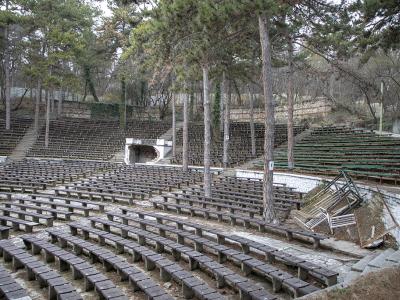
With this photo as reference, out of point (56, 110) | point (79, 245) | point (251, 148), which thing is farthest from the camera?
point (56, 110)

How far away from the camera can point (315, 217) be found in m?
10.8

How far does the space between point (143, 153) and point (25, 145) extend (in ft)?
31.2

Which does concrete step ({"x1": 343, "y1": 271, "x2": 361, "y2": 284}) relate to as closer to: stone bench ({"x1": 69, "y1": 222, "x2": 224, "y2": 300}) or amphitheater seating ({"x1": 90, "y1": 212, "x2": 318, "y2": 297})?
amphitheater seating ({"x1": 90, "y1": 212, "x2": 318, "y2": 297})

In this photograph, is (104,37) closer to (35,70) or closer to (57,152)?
(35,70)

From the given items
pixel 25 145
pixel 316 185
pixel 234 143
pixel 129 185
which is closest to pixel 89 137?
pixel 25 145

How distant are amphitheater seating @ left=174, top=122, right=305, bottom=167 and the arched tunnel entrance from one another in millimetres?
2335

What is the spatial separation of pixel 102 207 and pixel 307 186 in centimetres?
815

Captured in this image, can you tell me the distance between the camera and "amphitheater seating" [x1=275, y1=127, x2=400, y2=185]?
14.2 m

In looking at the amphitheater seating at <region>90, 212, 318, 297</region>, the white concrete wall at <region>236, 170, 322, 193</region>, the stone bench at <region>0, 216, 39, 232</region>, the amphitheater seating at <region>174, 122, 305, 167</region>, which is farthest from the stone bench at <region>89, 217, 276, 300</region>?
the amphitheater seating at <region>174, 122, 305, 167</region>

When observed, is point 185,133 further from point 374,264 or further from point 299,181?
point 374,264

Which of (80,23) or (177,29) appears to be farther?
(80,23)

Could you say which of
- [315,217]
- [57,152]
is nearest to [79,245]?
[315,217]

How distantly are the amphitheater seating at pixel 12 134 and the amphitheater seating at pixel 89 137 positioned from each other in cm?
159

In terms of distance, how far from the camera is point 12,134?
32906 millimetres
